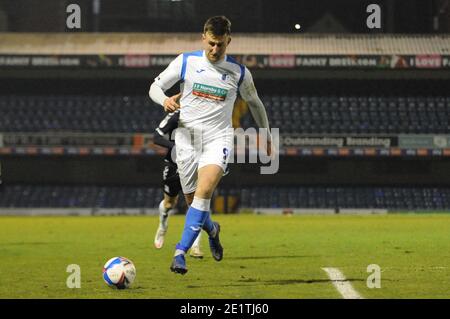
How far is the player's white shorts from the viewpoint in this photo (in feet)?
31.6

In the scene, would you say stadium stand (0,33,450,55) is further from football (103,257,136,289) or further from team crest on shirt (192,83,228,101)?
football (103,257,136,289)

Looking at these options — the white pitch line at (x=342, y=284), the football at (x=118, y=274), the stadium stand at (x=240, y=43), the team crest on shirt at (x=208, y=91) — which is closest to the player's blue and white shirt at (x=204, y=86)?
the team crest on shirt at (x=208, y=91)

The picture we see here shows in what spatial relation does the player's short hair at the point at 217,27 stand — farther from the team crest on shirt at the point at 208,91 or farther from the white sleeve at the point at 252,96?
the white sleeve at the point at 252,96

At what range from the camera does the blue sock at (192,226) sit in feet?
30.2

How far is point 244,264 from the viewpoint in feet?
38.1

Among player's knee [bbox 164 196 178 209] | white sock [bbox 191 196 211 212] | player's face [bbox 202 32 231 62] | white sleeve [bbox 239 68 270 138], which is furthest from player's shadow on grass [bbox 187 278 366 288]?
player's knee [bbox 164 196 178 209]

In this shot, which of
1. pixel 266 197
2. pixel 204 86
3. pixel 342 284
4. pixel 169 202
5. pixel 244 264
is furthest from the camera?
pixel 266 197

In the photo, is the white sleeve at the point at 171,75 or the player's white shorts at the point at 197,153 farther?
the white sleeve at the point at 171,75

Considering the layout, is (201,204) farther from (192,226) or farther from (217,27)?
(217,27)

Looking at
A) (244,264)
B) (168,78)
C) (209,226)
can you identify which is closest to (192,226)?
(209,226)

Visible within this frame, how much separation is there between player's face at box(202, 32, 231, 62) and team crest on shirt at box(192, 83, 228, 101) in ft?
1.00

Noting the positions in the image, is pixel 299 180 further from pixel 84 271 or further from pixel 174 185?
pixel 84 271

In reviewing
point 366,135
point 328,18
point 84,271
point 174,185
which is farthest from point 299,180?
point 84,271

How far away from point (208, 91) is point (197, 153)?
27.7 inches
